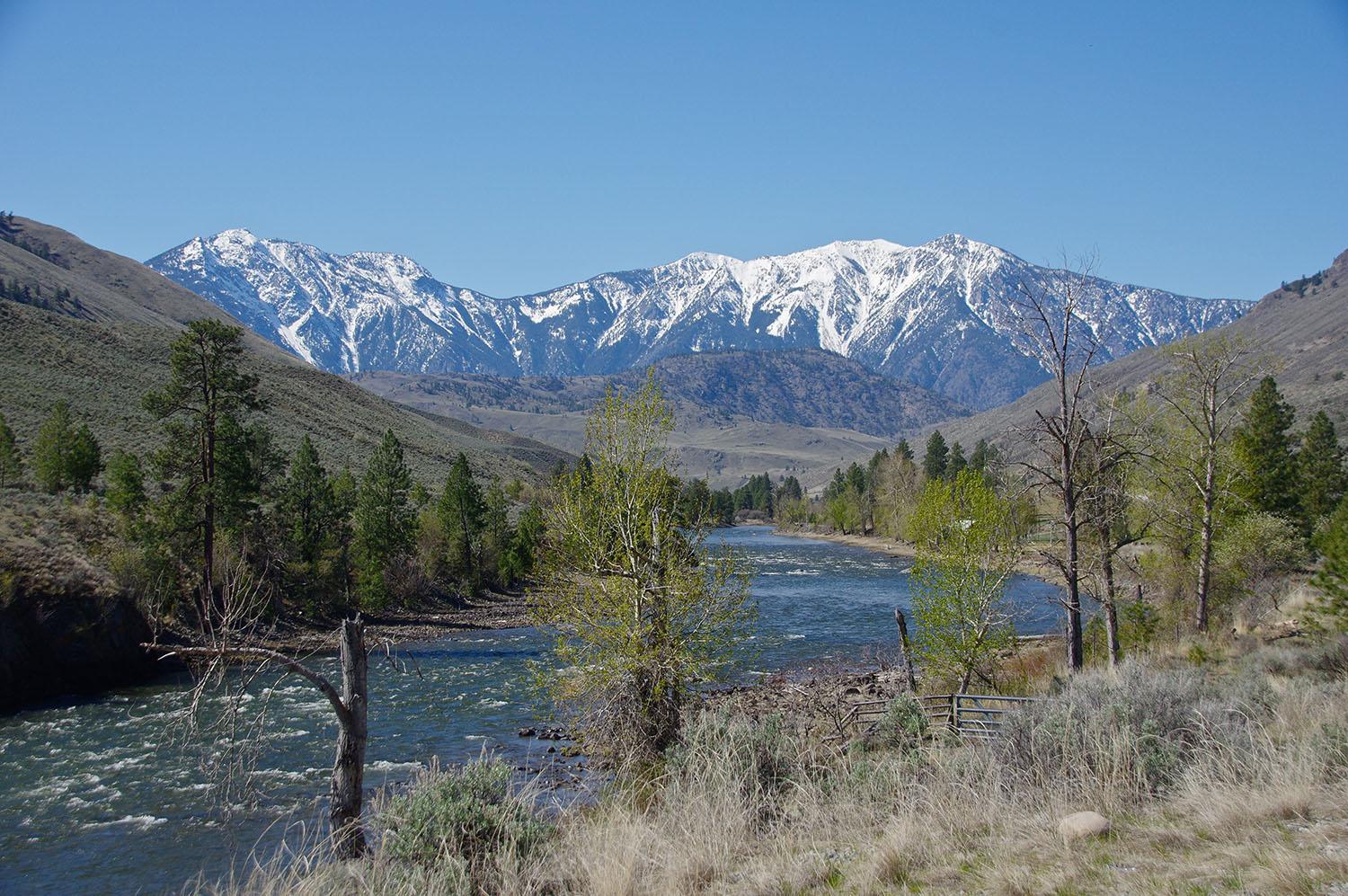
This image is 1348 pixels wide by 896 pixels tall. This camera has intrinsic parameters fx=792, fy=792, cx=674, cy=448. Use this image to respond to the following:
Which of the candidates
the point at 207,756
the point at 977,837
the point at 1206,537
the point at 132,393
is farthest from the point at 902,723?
the point at 132,393

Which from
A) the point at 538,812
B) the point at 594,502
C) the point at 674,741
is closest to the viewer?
the point at 538,812

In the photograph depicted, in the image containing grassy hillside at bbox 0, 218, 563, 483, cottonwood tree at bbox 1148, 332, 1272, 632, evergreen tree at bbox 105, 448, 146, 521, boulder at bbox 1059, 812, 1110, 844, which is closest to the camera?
boulder at bbox 1059, 812, 1110, 844

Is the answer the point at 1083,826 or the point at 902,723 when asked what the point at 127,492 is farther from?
the point at 1083,826

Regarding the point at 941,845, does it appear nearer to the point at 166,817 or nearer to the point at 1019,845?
the point at 1019,845

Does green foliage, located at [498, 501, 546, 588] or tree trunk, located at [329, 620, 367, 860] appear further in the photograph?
green foliage, located at [498, 501, 546, 588]

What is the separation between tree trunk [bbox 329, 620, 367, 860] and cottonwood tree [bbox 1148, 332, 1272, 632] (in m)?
19.2

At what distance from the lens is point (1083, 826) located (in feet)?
22.7

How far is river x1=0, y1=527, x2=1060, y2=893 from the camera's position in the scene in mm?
15383

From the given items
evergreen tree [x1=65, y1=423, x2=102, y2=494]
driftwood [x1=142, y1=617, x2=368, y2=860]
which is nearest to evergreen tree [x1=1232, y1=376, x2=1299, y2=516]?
driftwood [x1=142, y1=617, x2=368, y2=860]

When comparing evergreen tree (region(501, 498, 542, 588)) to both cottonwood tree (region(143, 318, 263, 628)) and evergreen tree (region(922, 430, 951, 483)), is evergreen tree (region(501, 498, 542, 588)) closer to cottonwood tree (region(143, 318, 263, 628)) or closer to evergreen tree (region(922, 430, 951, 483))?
cottonwood tree (region(143, 318, 263, 628))

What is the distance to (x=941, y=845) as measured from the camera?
7004mm

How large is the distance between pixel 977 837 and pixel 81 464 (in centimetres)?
5289

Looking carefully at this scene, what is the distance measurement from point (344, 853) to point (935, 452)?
318 feet

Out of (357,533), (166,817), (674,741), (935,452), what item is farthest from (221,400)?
(935,452)
